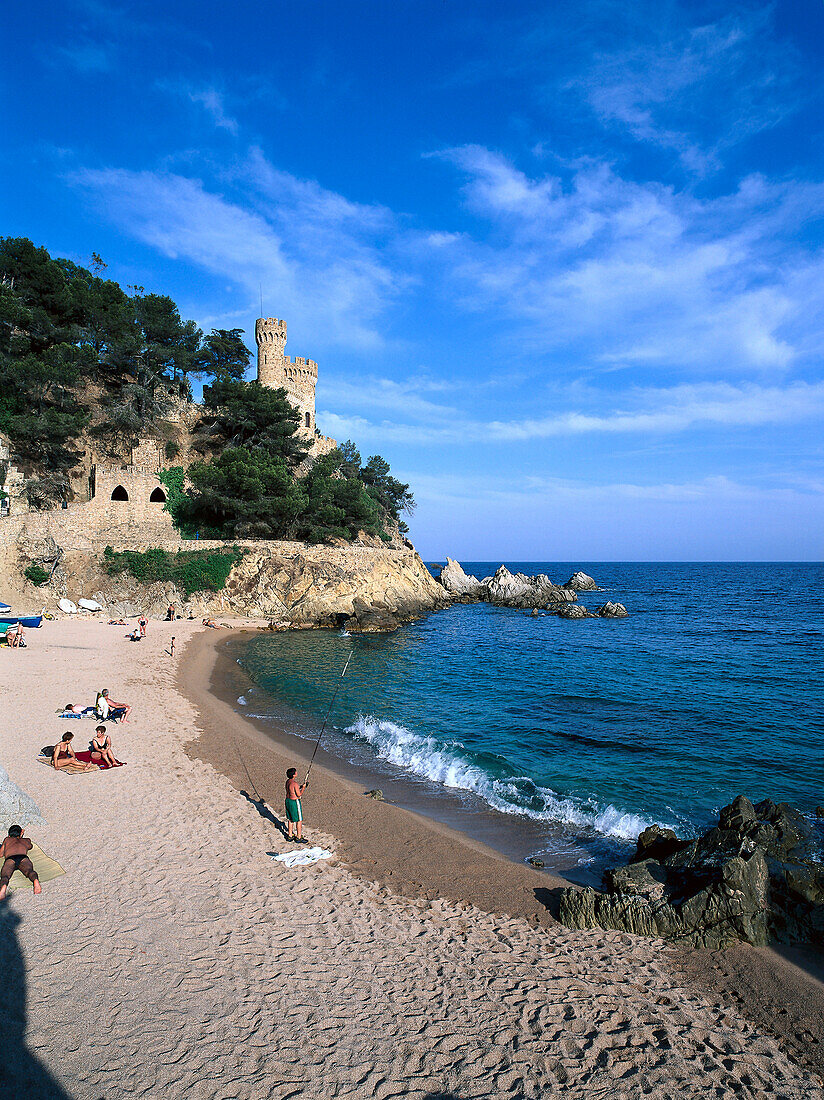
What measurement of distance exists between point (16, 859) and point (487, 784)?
8.68 meters

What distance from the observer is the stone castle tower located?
4806 cm

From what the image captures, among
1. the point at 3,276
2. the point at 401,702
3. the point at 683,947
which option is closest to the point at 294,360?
the point at 3,276

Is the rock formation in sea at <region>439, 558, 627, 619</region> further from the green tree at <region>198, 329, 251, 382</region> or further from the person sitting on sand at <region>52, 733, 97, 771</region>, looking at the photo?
the person sitting on sand at <region>52, 733, 97, 771</region>

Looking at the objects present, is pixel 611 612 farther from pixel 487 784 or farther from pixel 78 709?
pixel 78 709

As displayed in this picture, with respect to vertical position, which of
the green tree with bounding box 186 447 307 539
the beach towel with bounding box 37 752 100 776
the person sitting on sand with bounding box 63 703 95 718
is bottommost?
Answer: the beach towel with bounding box 37 752 100 776

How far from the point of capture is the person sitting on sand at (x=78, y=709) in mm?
13297

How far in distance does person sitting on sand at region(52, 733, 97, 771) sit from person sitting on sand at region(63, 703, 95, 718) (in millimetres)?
2999

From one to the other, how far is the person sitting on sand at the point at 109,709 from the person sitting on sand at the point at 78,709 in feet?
0.81

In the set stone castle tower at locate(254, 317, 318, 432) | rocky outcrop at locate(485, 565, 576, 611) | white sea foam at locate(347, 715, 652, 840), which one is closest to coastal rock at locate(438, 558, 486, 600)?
rocky outcrop at locate(485, 565, 576, 611)

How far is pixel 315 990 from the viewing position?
5.46 m

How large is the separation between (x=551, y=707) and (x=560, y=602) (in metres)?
35.6

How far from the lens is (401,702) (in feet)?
60.7

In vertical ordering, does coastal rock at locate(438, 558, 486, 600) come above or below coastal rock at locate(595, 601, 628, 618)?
above

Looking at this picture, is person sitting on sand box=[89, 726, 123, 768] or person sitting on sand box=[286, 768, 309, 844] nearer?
person sitting on sand box=[286, 768, 309, 844]
